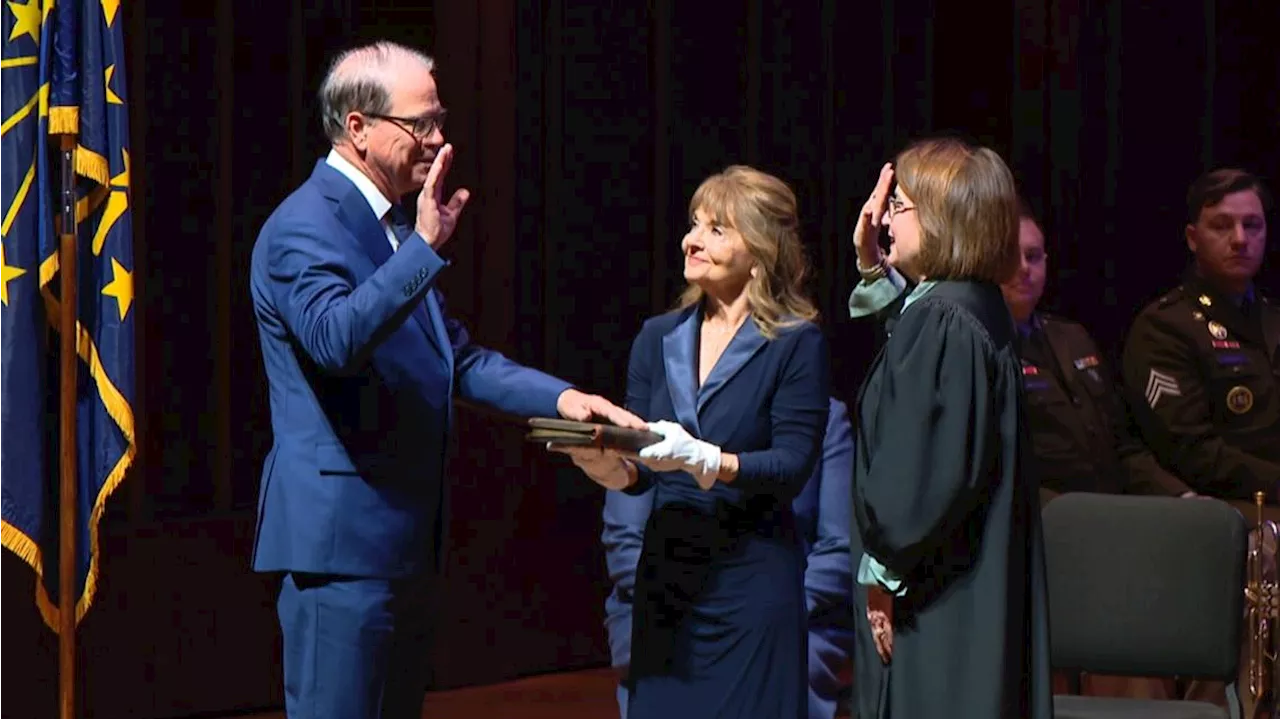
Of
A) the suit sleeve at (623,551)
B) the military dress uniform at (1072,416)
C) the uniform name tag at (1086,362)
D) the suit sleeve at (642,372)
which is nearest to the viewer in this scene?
the suit sleeve at (642,372)

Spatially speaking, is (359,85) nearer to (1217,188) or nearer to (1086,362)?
(1086,362)

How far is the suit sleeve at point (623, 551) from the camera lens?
168 inches

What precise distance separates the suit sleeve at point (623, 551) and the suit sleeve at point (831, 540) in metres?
0.38

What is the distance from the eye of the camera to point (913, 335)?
11.2ft

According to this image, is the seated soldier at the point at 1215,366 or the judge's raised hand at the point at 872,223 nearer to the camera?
the judge's raised hand at the point at 872,223

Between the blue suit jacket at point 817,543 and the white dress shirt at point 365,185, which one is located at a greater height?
the white dress shirt at point 365,185

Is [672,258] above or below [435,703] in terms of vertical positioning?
above

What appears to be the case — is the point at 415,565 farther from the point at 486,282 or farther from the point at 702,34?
the point at 702,34

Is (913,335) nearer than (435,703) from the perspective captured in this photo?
Yes

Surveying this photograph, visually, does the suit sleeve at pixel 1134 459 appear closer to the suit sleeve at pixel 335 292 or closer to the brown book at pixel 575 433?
the brown book at pixel 575 433

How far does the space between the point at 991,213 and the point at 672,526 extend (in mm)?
908

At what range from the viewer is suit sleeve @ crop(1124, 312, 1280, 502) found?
5996mm

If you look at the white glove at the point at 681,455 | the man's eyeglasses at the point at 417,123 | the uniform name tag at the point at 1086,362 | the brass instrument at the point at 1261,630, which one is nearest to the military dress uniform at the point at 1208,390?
the uniform name tag at the point at 1086,362

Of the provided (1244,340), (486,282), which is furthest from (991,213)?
(486,282)
